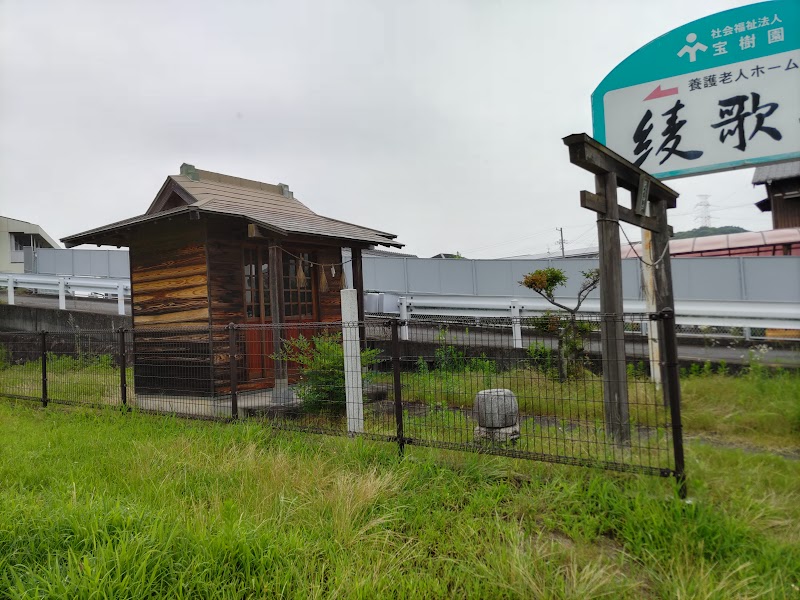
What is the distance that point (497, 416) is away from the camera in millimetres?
4816

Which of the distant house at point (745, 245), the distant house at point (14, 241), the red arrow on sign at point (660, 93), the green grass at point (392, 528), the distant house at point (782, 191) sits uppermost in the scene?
the distant house at point (14, 241)

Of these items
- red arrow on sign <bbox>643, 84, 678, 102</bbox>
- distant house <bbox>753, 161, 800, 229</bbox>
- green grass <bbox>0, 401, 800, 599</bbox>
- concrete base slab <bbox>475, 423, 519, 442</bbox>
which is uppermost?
distant house <bbox>753, 161, 800, 229</bbox>

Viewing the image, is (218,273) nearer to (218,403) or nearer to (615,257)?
(218,403)

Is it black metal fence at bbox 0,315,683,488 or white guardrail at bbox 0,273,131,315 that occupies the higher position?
white guardrail at bbox 0,273,131,315

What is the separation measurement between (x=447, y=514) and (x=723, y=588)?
1.53m

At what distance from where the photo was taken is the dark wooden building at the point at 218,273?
301 inches

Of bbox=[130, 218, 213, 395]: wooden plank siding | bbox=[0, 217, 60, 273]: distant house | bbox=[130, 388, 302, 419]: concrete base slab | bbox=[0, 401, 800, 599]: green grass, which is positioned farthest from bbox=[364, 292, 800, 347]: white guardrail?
bbox=[0, 217, 60, 273]: distant house

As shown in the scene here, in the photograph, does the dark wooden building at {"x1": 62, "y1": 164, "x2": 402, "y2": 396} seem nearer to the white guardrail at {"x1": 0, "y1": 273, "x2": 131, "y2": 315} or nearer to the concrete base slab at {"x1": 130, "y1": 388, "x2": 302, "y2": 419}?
the concrete base slab at {"x1": 130, "y1": 388, "x2": 302, "y2": 419}

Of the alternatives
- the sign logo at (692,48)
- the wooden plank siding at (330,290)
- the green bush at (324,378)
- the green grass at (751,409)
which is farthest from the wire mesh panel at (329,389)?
the sign logo at (692,48)

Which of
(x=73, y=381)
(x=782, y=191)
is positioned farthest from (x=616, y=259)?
(x=782, y=191)

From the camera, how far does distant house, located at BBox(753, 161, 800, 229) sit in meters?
17.8

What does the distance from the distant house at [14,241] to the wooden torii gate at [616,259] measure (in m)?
30.9

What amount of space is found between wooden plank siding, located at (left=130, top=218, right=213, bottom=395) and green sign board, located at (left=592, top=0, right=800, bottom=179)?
6.27 metres

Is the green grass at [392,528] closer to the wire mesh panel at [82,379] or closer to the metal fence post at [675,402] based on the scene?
the metal fence post at [675,402]
